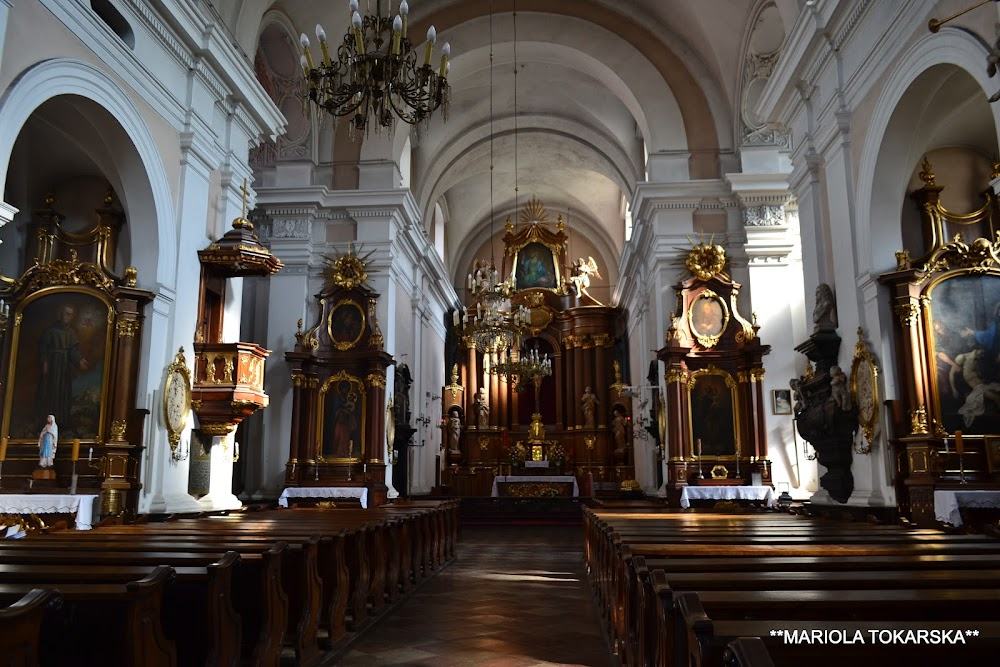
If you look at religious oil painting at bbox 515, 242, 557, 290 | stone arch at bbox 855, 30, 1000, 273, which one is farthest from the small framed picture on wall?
religious oil painting at bbox 515, 242, 557, 290

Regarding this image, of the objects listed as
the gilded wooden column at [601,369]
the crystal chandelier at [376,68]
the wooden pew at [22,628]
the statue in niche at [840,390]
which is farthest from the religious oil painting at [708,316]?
the wooden pew at [22,628]

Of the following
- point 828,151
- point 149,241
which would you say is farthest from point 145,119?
point 828,151

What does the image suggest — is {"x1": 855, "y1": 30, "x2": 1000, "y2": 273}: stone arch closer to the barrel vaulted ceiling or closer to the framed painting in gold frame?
the barrel vaulted ceiling

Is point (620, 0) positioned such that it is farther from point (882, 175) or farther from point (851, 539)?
point (851, 539)

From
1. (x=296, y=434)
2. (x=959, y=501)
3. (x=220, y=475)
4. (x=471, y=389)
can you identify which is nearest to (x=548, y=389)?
(x=471, y=389)

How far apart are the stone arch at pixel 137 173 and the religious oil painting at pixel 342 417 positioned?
5.04 m

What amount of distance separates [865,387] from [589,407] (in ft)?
46.3

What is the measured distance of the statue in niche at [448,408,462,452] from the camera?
70.2 feet

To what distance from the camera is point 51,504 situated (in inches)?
269

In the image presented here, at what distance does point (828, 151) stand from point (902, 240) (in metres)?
1.37

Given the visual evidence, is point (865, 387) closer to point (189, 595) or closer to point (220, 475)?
point (189, 595)

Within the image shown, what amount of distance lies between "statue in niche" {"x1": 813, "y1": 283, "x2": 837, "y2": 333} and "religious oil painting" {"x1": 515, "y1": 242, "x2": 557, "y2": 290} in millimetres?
14801

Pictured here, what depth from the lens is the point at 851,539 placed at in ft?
13.8

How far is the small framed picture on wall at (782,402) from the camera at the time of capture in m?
12.3
